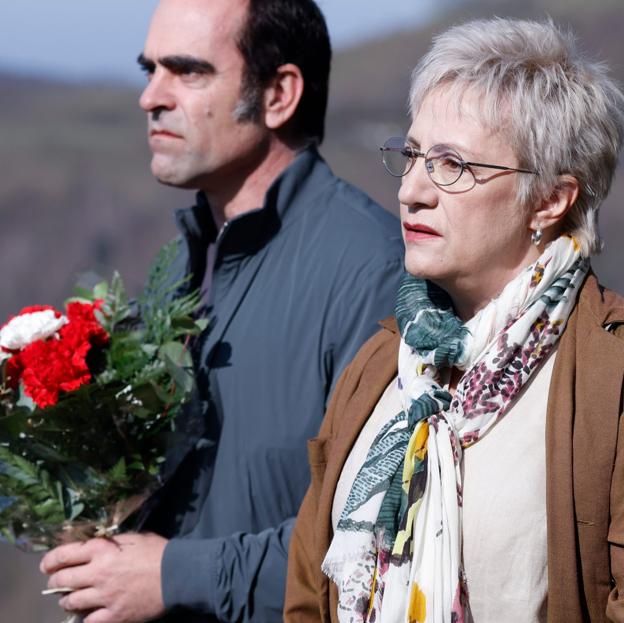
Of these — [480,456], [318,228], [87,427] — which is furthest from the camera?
[318,228]

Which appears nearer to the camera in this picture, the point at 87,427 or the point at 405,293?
the point at 405,293

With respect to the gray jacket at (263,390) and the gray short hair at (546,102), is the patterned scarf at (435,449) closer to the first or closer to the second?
the gray short hair at (546,102)

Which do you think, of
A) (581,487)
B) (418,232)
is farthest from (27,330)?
(581,487)

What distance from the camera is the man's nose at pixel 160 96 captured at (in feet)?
10.5

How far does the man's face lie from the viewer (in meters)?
3.16

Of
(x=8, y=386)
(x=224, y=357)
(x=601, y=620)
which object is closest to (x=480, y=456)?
→ (x=601, y=620)

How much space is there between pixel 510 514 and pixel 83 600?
1325 mm

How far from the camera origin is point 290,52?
337cm

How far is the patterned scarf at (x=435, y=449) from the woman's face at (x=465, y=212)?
61 mm

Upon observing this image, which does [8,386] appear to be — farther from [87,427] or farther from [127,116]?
[127,116]

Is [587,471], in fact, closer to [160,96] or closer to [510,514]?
[510,514]

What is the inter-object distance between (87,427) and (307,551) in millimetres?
708

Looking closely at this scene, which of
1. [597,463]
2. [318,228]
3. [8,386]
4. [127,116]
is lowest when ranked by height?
[597,463]

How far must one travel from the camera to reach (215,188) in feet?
10.7
